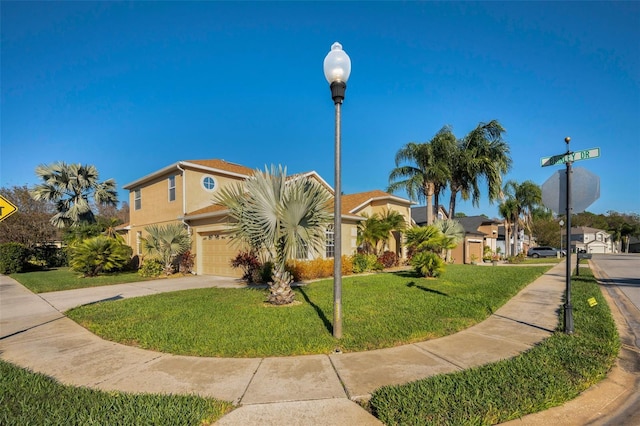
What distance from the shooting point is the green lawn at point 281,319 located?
5047mm

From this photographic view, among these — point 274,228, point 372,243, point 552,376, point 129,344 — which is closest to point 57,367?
point 129,344

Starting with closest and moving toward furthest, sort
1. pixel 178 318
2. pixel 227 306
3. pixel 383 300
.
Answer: pixel 178 318 → pixel 227 306 → pixel 383 300

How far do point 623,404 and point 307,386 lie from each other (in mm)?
3465

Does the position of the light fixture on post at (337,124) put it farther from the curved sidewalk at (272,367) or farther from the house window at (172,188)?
the house window at (172,188)

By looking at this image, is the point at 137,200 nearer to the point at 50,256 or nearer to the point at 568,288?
the point at 50,256

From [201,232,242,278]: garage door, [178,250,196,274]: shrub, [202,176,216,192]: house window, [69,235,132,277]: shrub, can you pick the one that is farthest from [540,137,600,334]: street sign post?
[69,235,132,277]: shrub

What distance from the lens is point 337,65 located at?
519 cm

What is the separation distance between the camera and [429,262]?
12984mm

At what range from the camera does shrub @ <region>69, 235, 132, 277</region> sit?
50.1 feet

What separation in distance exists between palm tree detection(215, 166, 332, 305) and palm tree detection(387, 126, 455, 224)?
1434cm

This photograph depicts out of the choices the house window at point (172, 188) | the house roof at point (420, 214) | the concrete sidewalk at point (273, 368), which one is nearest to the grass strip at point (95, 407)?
the concrete sidewalk at point (273, 368)

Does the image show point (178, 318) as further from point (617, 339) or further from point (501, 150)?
point (501, 150)

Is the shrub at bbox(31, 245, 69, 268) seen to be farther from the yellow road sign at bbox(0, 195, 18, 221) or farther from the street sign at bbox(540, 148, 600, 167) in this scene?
the street sign at bbox(540, 148, 600, 167)

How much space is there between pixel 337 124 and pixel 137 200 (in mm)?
20066
